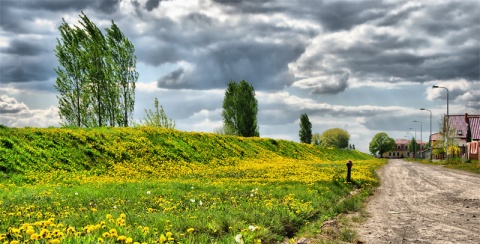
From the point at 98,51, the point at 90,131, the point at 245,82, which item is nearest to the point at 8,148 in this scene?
the point at 90,131

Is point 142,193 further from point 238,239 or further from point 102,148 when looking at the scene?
point 102,148

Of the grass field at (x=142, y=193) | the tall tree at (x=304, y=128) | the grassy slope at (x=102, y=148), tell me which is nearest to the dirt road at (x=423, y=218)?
the grass field at (x=142, y=193)

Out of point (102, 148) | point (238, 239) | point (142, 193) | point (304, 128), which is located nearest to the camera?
point (238, 239)

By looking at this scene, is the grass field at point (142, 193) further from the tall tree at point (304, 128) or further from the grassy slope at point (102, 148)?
the tall tree at point (304, 128)

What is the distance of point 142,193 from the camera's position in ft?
48.1

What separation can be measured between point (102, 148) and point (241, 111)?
45.7 meters

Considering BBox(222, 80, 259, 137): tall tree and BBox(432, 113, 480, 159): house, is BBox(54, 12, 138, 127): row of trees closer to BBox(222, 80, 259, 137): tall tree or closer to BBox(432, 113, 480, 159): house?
BBox(222, 80, 259, 137): tall tree

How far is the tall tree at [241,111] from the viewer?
73312mm

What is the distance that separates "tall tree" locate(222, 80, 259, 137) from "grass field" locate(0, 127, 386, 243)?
31617 mm

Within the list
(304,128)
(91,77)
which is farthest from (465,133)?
(91,77)

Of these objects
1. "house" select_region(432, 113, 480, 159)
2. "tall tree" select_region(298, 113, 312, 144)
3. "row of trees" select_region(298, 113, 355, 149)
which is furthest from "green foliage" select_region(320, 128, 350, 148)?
"house" select_region(432, 113, 480, 159)

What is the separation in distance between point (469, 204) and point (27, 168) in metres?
21.2

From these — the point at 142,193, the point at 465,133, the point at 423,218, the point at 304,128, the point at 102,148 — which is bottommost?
the point at 423,218

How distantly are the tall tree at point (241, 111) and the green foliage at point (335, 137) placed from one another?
359 ft
